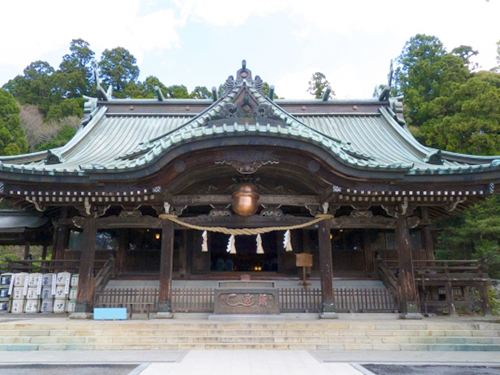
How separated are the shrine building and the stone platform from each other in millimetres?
1512

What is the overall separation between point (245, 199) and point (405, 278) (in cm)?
535

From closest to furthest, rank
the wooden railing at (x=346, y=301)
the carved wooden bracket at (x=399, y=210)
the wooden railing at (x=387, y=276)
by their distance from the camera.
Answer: the wooden railing at (x=346, y=301) < the carved wooden bracket at (x=399, y=210) < the wooden railing at (x=387, y=276)

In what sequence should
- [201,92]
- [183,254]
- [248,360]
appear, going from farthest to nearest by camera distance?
[201,92] < [183,254] < [248,360]

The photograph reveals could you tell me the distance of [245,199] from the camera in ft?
33.6

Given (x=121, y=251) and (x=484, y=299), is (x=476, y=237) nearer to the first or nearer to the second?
(x=484, y=299)

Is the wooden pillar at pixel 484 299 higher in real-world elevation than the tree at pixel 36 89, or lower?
lower

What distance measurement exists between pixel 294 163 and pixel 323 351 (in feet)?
15.9

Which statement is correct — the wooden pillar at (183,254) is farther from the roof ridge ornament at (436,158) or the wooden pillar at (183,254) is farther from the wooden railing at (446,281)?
the roof ridge ornament at (436,158)

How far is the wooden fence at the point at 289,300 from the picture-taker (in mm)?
10617

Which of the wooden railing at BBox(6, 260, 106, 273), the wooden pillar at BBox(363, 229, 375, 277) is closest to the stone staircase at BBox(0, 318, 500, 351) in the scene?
the wooden railing at BBox(6, 260, 106, 273)

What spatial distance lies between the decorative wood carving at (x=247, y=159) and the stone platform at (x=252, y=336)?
4.12 meters

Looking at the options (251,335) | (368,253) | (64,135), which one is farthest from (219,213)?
(64,135)

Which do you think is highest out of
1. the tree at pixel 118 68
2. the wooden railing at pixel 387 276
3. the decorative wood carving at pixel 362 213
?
the tree at pixel 118 68

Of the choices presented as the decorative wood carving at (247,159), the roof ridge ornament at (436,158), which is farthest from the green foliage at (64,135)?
the roof ridge ornament at (436,158)
